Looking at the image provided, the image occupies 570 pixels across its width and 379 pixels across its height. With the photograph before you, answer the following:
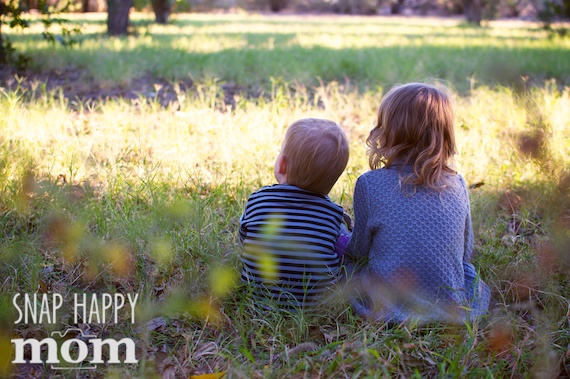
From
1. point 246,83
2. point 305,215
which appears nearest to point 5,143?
point 305,215

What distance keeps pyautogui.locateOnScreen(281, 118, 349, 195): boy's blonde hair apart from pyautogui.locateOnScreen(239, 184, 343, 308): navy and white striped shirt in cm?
9

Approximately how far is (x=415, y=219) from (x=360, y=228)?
26 cm

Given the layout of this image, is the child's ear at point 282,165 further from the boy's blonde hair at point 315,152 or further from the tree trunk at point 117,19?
the tree trunk at point 117,19

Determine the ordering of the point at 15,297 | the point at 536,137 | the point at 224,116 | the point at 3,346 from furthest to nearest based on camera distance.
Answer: the point at 224,116 < the point at 536,137 < the point at 15,297 < the point at 3,346

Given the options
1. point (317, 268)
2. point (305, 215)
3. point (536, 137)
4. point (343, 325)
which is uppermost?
point (536, 137)

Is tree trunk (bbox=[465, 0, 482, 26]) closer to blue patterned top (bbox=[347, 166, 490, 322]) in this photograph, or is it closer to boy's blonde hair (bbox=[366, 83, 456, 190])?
boy's blonde hair (bbox=[366, 83, 456, 190])

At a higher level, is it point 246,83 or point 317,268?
point 246,83

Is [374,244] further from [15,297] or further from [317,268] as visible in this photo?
[15,297]

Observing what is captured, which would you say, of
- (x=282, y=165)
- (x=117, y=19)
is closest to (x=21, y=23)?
(x=282, y=165)

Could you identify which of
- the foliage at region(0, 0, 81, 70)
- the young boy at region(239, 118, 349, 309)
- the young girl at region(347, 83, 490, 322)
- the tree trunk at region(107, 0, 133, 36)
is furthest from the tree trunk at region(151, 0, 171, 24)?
the young girl at region(347, 83, 490, 322)

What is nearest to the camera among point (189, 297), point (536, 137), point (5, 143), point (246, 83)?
point (189, 297)

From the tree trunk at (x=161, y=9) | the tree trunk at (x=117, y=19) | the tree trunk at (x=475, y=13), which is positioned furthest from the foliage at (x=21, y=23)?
the tree trunk at (x=475, y=13)

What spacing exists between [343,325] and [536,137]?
4.46 feet

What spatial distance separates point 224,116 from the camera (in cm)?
449
